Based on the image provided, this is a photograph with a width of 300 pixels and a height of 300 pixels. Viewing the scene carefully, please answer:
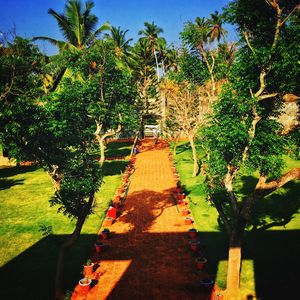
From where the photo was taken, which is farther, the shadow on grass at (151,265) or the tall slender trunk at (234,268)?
the shadow on grass at (151,265)

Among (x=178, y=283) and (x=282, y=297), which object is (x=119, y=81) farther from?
(x=282, y=297)

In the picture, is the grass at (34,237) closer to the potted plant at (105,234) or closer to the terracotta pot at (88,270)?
the terracotta pot at (88,270)

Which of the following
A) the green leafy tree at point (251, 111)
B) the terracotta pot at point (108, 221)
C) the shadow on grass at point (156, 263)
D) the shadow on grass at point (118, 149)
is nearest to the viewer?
the green leafy tree at point (251, 111)

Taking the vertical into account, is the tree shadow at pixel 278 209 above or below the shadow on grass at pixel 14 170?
below

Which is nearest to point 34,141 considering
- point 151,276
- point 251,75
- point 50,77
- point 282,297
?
point 151,276

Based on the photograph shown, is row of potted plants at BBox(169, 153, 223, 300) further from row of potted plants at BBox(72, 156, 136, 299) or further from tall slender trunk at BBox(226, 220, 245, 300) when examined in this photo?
row of potted plants at BBox(72, 156, 136, 299)

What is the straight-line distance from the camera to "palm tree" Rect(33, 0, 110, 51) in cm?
2384

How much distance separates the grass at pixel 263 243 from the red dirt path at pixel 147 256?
1.05 meters

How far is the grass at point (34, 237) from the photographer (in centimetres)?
969

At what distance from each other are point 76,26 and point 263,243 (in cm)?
2281

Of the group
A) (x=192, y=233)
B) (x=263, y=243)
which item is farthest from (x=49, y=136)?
(x=263, y=243)

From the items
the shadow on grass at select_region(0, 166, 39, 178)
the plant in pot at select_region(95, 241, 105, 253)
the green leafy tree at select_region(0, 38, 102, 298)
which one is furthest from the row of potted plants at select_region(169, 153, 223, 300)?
the shadow on grass at select_region(0, 166, 39, 178)

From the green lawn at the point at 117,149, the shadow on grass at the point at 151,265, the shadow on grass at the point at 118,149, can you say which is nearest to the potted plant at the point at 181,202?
the shadow on grass at the point at 151,265

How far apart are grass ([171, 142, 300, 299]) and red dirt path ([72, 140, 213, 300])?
1.05 meters
